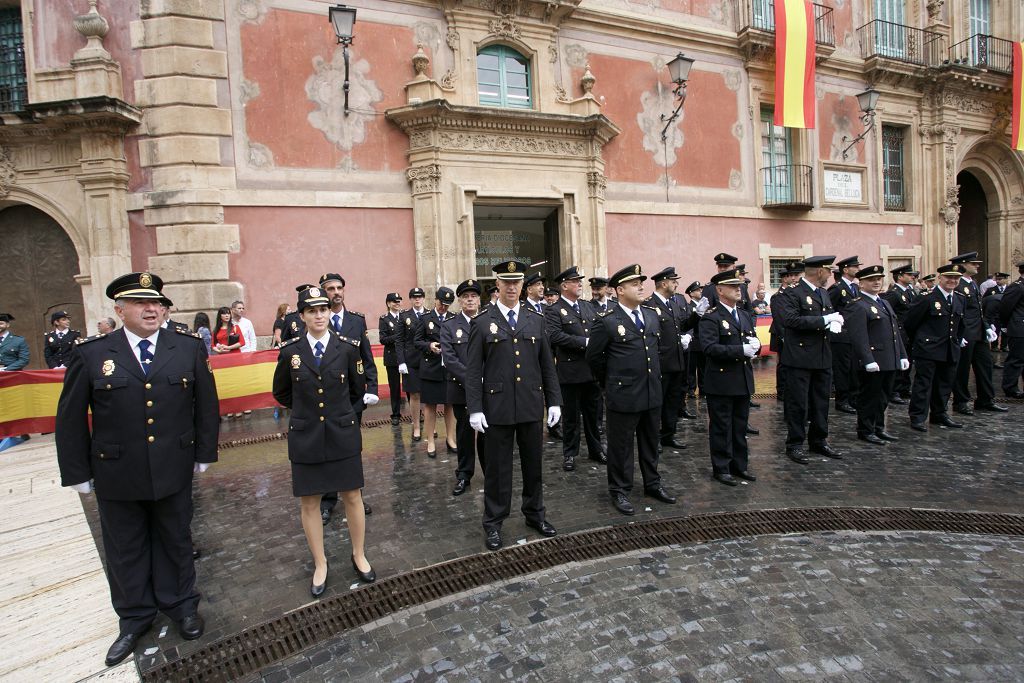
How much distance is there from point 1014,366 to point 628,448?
863 centimetres

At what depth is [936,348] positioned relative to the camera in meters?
7.79

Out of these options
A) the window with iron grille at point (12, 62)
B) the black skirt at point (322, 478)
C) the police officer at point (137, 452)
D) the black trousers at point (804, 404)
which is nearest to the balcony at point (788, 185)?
the black trousers at point (804, 404)

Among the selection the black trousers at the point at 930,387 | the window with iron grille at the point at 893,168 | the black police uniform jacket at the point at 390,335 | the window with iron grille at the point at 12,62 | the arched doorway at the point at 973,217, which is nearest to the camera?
the black trousers at the point at 930,387

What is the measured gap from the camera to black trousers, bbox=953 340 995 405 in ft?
28.3

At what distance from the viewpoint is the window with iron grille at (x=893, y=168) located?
18922 mm

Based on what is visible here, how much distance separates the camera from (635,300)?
5250mm

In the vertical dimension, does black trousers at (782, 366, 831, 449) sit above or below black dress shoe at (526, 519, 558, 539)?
above

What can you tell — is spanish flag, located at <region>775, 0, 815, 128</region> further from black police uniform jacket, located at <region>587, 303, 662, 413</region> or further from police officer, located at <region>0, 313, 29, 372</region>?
police officer, located at <region>0, 313, 29, 372</region>

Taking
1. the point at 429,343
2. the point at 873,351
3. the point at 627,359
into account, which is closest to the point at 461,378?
the point at 429,343

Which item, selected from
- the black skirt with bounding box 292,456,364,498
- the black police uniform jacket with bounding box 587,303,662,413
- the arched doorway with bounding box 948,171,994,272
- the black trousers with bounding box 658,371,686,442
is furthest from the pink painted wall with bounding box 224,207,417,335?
the arched doorway with bounding box 948,171,994,272

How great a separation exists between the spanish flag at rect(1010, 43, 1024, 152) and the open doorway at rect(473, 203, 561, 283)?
56.0 feet

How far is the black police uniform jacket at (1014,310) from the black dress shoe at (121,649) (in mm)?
12517

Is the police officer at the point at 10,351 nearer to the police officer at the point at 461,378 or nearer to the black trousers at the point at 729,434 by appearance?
the police officer at the point at 461,378

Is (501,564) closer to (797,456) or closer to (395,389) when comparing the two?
(797,456)
